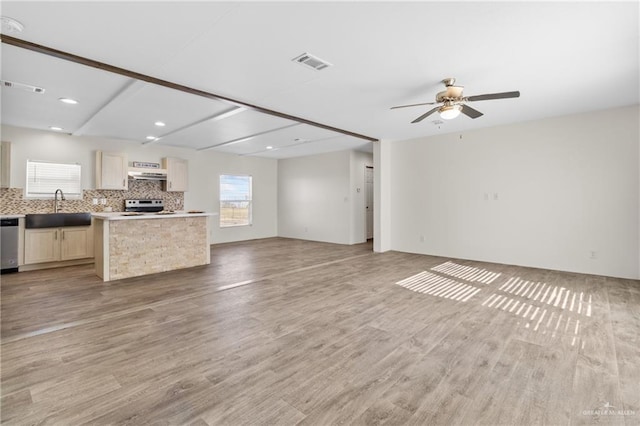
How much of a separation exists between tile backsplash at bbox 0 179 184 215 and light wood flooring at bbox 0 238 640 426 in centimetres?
212

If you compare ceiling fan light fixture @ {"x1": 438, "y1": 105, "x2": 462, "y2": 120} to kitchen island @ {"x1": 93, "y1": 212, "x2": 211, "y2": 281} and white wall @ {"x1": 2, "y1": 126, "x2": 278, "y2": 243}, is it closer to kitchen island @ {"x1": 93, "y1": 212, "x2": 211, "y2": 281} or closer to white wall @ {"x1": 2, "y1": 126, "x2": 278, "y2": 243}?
kitchen island @ {"x1": 93, "y1": 212, "x2": 211, "y2": 281}

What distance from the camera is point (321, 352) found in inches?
93.6

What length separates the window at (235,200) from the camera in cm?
868

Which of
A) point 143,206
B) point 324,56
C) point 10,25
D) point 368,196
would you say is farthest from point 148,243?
point 368,196

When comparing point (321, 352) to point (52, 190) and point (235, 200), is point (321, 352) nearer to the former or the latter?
point (52, 190)

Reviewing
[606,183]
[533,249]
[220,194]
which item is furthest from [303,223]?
[606,183]

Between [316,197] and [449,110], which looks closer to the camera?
[449,110]

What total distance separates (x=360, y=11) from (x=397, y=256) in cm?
499

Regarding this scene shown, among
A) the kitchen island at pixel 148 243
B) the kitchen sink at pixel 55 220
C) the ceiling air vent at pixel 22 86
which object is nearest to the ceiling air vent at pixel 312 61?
the ceiling air vent at pixel 22 86

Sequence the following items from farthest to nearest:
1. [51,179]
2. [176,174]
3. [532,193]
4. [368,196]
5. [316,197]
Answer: [316,197] < [368,196] < [176,174] < [51,179] < [532,193]

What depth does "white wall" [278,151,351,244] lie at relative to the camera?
27.1 ft

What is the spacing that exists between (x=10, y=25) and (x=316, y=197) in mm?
6990

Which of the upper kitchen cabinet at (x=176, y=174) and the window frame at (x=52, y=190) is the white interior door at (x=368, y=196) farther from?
the window frame at (x=52, y=190)

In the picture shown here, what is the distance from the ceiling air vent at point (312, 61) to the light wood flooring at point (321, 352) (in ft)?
8.49
